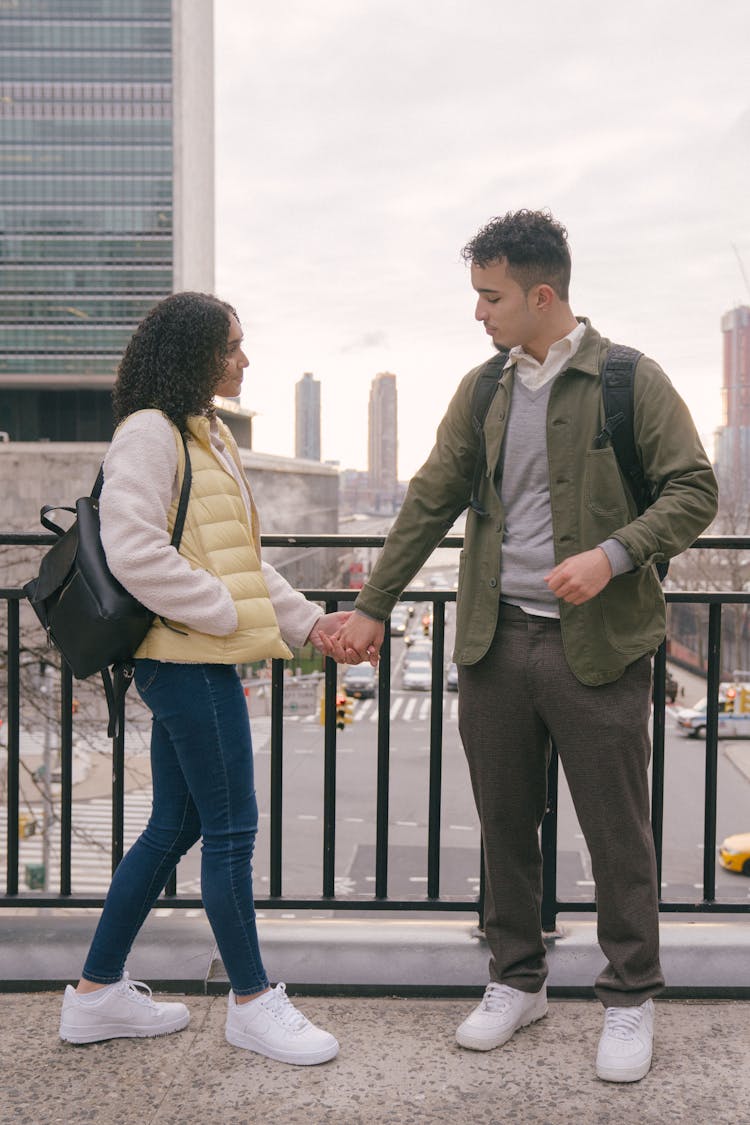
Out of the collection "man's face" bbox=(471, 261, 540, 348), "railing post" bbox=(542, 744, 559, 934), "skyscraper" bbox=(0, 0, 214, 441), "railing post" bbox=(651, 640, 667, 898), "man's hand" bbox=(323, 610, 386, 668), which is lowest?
"railing post" bbox=(542, 744, 559, 934)

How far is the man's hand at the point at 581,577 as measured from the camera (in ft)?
7.18

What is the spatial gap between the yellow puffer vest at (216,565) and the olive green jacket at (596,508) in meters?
0.35

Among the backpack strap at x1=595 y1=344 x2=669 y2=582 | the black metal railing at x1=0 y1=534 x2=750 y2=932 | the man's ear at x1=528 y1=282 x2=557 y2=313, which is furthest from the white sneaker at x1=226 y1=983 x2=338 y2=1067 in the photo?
the man's ear at x1=528 y1=282 x2=557 y2=313

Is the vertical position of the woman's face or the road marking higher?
the woman's face

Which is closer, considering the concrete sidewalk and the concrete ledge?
the concrete sidewalk

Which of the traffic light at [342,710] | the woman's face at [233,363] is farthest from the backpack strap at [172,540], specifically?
the traffic light at [342,710]

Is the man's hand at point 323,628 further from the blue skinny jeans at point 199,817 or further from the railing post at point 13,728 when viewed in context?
the railing post at point 13,728

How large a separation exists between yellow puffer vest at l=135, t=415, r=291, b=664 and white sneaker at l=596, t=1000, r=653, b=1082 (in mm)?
1191

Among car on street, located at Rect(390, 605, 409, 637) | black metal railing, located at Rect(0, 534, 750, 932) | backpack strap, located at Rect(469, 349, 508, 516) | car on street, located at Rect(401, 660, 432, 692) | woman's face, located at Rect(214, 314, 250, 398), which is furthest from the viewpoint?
car on street, located at Rect(401, 660, 432, 692)

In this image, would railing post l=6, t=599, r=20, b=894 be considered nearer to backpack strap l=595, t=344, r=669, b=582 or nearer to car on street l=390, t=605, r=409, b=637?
backpack strap l=595, t=344, r=669, b=582

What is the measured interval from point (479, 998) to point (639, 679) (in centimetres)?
105

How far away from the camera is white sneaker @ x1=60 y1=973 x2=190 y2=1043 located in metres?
2.52

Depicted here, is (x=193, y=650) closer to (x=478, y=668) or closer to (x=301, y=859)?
(x=478, y=668)

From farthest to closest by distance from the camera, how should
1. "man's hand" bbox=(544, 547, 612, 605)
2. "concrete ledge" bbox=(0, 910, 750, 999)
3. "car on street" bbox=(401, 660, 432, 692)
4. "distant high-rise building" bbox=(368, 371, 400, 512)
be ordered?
"distant high-rise building" bbox=(368, 371, 400, 512), "car on street" bbox=(401, 660, 432, 692), "concrete ledge" bbox=(0, 910, 750, 999), "man's hand" bbox=(544, 547, 612, 605)
